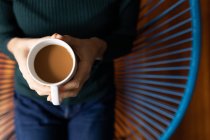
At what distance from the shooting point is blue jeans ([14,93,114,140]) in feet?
2.40

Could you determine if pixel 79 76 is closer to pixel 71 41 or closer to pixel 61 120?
pixel 71 41

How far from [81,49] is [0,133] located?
392 mm

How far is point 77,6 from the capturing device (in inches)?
25.7

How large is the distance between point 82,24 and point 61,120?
0.83 feet

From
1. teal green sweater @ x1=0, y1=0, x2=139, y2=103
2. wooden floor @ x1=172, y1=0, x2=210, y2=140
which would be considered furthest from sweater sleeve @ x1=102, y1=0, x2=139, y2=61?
wooden floor @ x1=172, y1=0, x2=210, y2=140

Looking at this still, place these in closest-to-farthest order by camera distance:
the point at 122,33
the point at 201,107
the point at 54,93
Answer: the point at 54,93
the point at 122,33
the point at 201,107

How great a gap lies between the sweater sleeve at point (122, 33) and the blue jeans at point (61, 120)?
5.1 inches

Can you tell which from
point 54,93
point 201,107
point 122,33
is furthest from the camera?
point 201,107

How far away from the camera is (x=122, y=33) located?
72 cm

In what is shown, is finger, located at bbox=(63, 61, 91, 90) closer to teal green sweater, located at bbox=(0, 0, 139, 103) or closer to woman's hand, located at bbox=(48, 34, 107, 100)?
woman's hand, located at bbox=(48, 34, 107, 100)

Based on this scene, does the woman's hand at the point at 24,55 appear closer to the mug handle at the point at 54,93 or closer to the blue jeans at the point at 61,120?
the mug handle at the point at 54,93

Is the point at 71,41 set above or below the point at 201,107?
above

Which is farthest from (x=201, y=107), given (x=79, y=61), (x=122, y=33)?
(x=79, y=61)

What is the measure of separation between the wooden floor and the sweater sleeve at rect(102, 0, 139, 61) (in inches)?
16.5
